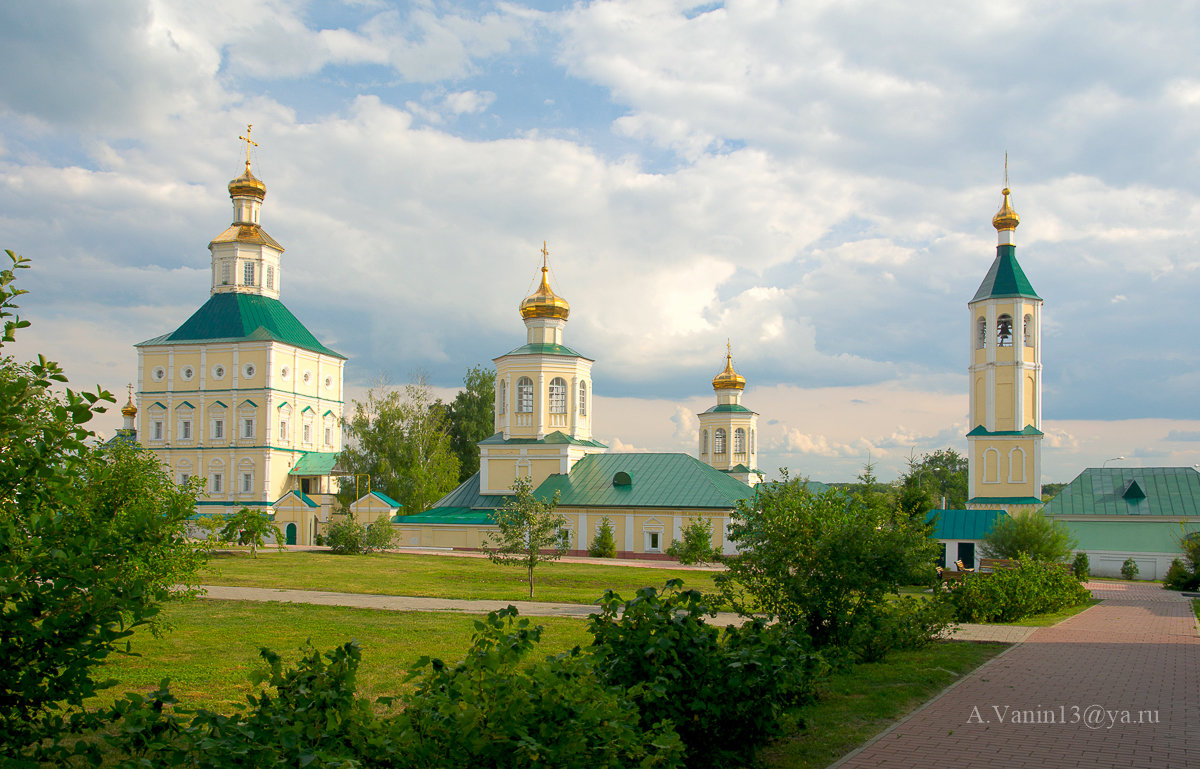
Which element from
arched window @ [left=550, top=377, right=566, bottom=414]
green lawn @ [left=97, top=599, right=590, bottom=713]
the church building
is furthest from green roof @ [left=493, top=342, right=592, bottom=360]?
green lawn @ [left=97, top=599, right=590, bottom=713]

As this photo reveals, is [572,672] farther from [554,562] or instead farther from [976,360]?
[976,360]

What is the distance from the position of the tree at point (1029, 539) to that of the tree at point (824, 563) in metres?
14.6

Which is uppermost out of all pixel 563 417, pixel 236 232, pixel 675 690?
pixel 236 232

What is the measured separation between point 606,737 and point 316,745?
1.46 metres

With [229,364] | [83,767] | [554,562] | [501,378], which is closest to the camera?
[83,767]

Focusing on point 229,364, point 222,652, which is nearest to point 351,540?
point 229,364

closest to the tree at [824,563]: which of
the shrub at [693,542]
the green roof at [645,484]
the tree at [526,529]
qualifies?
the tree at [526,529]

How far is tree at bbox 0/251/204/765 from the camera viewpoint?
12.7ft

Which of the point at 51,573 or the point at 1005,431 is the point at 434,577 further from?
the point at 1005,431

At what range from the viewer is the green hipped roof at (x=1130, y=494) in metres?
34.8

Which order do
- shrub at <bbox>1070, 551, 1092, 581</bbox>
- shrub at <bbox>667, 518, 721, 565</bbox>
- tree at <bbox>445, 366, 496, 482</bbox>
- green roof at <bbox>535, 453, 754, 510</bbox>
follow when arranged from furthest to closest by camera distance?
tree at <bbox>445, 366, 496, 482</bbox> < green roof at <bbox>535, 453, 754, 510</bbox> < shrub at <bbox>667, 518, 721, 565</bbox> < shrub at <bbox>1070, 551, 1092, 581</bbox>

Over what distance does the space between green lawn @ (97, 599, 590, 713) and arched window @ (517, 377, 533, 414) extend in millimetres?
26554

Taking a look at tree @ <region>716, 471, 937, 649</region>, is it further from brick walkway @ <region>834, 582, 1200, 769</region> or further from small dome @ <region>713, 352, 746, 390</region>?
small dome @ <region>713, 352, 746, 390</region>

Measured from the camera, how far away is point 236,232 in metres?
51.8
